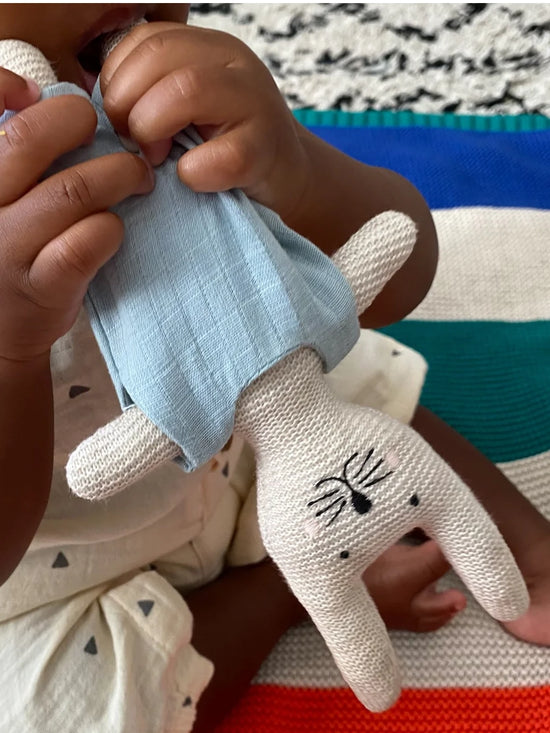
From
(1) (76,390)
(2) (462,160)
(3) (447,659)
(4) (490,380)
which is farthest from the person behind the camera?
(2) (462,160)

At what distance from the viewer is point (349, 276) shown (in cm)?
34

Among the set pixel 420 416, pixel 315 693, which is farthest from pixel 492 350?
pixel 315 693

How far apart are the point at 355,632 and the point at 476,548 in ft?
0.21

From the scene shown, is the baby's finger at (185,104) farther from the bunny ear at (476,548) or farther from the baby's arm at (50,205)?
the bunny ear at (476,548)

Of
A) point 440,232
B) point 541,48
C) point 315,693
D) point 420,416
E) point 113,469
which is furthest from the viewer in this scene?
point 541,48

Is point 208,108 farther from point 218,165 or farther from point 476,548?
point 476,548

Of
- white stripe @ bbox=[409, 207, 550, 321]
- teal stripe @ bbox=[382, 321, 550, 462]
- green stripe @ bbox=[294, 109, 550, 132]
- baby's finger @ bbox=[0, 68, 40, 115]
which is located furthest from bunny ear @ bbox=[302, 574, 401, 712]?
green stripe @ bbox=[294, 109, 550, 132]

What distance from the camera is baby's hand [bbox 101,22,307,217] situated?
0.32m

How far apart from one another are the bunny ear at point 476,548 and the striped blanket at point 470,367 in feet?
0.74

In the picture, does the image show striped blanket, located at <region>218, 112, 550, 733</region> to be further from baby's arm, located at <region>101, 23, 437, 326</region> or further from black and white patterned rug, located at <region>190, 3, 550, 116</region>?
baby's arm, located at <region>101, 23, 437, 326</region>

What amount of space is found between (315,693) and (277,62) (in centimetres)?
77

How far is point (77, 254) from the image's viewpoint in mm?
304

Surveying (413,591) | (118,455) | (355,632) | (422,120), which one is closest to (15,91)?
(118,455)

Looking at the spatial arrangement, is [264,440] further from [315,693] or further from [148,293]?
[315,693]
